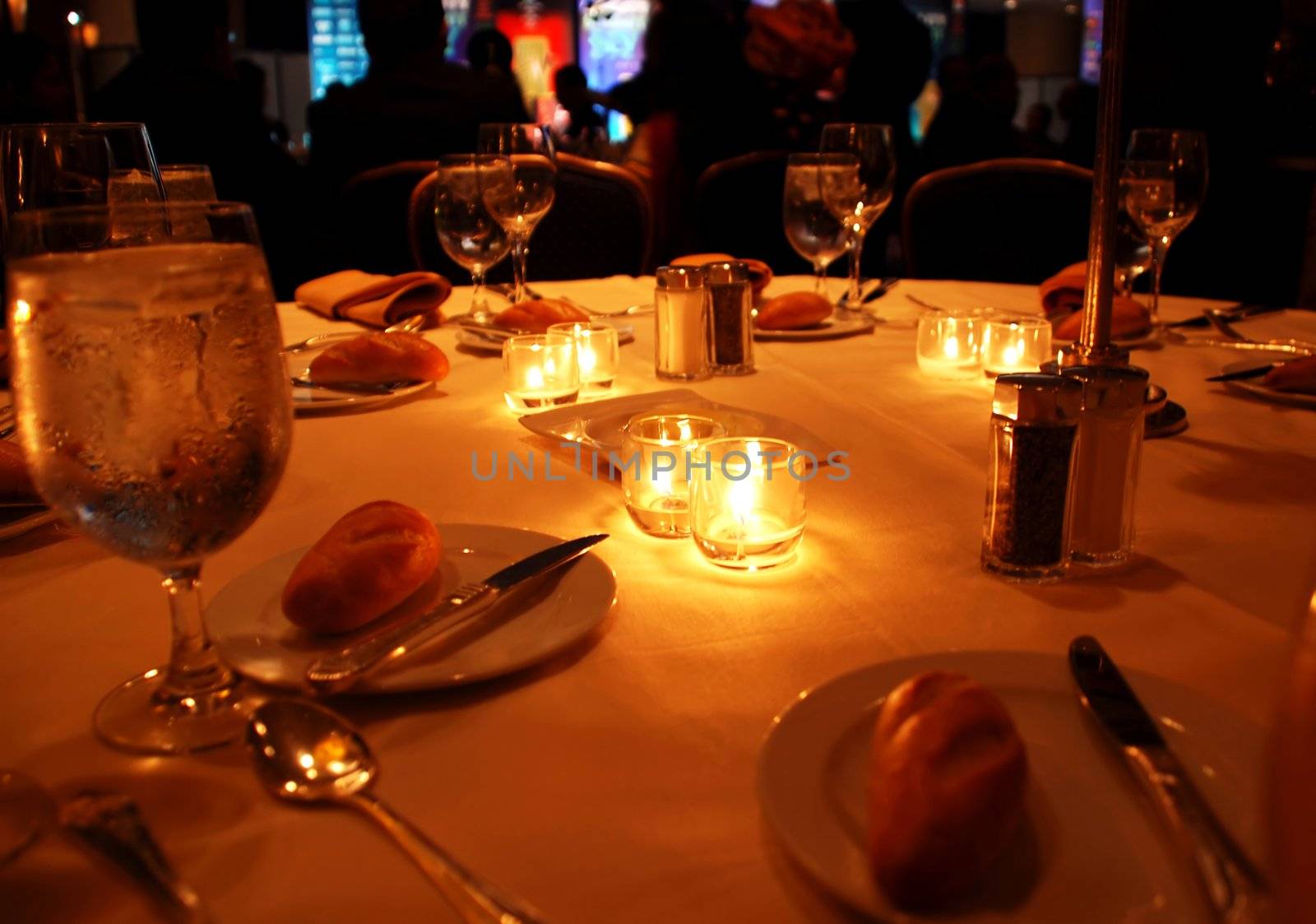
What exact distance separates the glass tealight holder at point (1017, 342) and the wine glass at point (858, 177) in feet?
1.42

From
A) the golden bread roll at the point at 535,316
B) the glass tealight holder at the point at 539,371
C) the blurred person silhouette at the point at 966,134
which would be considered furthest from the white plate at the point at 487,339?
the blurred person silhouette at the point at 966,134

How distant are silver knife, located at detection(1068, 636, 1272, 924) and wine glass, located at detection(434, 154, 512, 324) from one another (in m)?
1.17

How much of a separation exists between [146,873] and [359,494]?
521 millimetres

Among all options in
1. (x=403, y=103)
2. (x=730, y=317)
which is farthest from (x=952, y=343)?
(x=403, y=103)

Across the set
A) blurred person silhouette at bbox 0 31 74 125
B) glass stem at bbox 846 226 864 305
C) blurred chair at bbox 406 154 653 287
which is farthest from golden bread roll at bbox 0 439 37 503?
blurred person silhouette at bbox 0 31 74 125

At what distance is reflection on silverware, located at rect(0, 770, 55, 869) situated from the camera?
1.38 ft

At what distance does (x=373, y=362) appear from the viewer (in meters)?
1.20

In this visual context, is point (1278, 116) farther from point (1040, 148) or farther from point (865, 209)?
point (865, 209)

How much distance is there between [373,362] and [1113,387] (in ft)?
2.62

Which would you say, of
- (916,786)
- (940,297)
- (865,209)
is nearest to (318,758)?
(916,786)

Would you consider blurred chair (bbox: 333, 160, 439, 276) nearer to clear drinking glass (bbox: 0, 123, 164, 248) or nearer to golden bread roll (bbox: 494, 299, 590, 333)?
golden bread roll (bbox: 494, 299, 590, 333)

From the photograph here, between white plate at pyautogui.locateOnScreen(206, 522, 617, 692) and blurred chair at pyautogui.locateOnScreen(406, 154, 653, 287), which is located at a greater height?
blurred chair at pyautogui.locateOnScreen(406, 154, 653, 287)

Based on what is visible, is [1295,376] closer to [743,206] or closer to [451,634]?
[451,634]

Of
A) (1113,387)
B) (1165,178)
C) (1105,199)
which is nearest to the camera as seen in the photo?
(1113,387)
